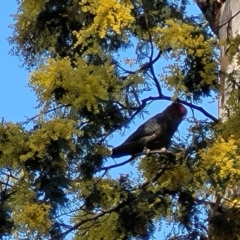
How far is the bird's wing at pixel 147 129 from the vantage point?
17.5ft

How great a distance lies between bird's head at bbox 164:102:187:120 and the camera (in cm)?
546

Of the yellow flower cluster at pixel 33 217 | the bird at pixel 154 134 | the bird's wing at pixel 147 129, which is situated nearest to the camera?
the yellow flower cluster at pixel 33 217

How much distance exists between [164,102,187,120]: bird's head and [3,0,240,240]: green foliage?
1.74ft

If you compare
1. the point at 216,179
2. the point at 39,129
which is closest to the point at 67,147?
the point at 39,129

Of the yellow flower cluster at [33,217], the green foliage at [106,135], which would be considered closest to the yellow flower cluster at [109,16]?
the green foliage at [106,135]

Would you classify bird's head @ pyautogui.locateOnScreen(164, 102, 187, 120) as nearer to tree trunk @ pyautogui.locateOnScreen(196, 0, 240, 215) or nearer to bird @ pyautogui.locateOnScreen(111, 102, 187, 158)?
bird @ pyautogui.locateOnScreen(111, 102, 187, 158)

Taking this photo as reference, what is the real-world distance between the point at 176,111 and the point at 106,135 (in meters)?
1.06

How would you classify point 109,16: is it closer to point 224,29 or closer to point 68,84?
point 68,84

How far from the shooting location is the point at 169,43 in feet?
14.0

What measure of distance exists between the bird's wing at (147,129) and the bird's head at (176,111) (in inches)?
2.3

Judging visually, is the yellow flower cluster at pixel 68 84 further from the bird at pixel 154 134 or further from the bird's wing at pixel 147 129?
the bird's wing at pixel 147 129

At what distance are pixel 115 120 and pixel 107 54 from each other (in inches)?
13.5

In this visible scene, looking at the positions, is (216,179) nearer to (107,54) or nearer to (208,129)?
(208,129)

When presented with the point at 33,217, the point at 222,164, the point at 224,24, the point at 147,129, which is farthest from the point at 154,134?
the point at 33,217
